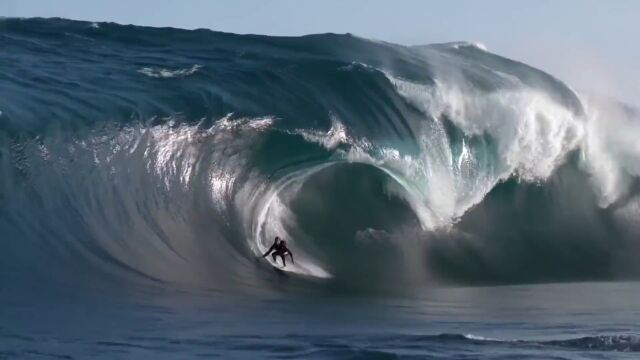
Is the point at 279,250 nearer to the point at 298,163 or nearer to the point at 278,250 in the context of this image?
the point at 278,250

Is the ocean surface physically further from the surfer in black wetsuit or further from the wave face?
the surfer in black wetsuit

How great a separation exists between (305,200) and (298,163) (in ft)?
2.44

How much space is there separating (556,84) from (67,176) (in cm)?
1087

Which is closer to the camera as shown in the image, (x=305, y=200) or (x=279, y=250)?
(x=279, y=250)

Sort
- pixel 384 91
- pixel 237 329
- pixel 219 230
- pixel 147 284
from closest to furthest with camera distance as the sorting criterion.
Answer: pixel 237 329 → pixel 147 284 → pixel 219 230 → pixel 384 91

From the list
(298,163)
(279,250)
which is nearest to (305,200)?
(298,163)

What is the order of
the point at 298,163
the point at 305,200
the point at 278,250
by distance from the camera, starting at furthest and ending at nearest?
the point at 305,200 → the point at 298,163 → the point at 278,250

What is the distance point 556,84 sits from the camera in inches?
858

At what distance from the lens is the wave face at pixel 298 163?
14359 millimetres

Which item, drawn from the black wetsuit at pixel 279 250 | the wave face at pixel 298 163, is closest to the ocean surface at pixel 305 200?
the wave face at pixel 298 163

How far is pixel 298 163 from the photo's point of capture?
17.4 metres

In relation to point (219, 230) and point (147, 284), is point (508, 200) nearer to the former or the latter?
point (219, 230)

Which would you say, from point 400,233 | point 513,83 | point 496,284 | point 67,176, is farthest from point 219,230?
point 513,83

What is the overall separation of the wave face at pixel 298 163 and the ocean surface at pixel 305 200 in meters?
0.04
